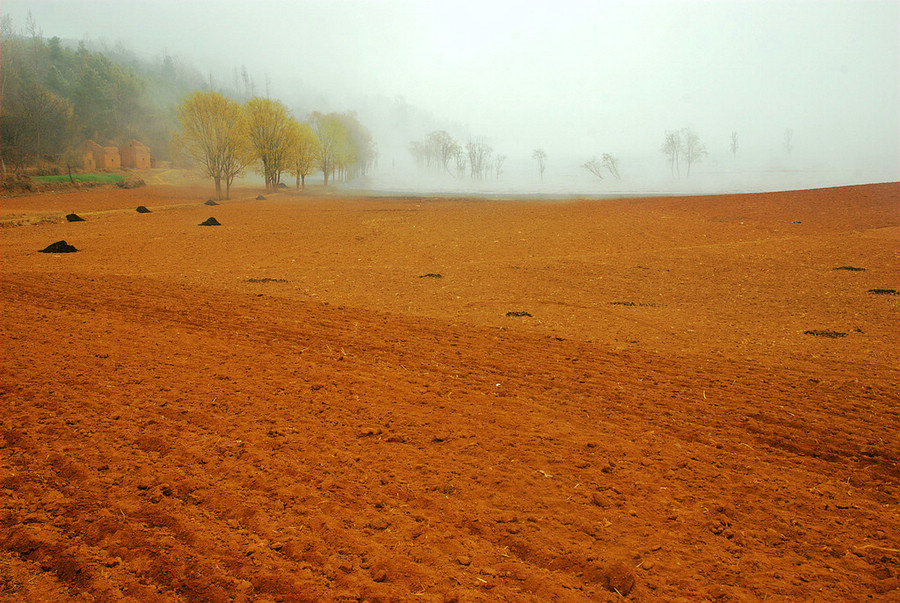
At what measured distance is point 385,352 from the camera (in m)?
7.59

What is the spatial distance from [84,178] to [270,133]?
21219 mm

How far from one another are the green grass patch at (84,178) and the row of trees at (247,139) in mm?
12841

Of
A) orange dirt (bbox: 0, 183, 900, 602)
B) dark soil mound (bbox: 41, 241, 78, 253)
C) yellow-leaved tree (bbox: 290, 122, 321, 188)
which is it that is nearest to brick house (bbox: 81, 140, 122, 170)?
yellow-leaved tree (bbox: 290, 122, 321, 188)

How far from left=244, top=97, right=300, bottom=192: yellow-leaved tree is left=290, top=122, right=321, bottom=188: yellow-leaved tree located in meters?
2.58

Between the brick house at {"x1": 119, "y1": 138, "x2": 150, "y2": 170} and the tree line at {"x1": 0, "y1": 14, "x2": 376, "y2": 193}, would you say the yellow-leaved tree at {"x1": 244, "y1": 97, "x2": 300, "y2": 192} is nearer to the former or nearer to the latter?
the tree line at {"x1": 0, "y1": 14, "x2": 376, "y2": 193}

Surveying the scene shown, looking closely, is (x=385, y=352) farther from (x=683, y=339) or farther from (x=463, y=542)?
(x=683, y=339)

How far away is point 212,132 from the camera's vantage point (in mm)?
43906

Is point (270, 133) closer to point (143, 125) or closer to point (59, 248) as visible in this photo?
point (59, 248)

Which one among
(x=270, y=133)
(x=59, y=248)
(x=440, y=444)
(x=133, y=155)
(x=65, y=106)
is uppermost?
(x=65, y=106)

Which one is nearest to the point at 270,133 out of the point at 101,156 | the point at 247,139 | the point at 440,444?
the point at 247,139

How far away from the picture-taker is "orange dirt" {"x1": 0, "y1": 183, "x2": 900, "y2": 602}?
3.42 metres

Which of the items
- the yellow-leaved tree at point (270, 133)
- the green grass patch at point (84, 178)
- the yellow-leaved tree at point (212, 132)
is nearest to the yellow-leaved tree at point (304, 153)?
the yellow-leaved tree at point (270, 133)

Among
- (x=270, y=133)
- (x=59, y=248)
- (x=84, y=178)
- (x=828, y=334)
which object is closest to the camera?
(x=828, y=334)

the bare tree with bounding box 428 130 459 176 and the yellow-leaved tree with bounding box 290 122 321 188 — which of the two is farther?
the bare tree with bounding box 428 130 459 176
